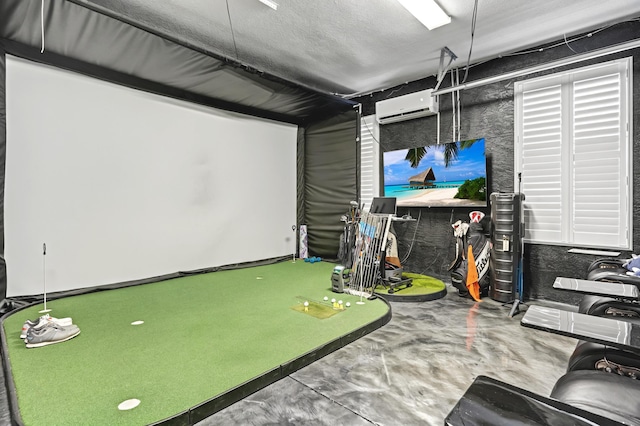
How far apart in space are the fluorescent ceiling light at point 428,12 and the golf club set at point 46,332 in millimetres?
4372

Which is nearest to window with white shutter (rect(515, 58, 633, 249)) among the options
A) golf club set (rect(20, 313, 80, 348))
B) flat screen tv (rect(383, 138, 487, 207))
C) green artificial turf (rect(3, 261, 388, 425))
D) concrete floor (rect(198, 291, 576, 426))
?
flat screen tv (rect(383, 138, 487, 207))

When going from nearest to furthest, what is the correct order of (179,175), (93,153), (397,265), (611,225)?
(611,225), (93,153), (397,265), (179,175)

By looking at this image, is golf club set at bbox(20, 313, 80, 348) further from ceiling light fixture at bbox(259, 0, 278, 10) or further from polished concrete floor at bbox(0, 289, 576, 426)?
ceiling light fixture at bbox(259, 0, 278, 10)

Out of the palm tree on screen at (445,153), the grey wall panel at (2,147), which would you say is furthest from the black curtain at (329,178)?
the grey wall panel at (2,147)

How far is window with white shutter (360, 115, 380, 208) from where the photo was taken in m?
6.32

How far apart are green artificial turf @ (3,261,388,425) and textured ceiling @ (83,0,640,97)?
302 cm

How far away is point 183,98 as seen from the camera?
526 cm

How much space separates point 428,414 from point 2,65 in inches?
200

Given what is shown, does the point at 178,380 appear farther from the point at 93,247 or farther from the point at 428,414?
the point at 93,247

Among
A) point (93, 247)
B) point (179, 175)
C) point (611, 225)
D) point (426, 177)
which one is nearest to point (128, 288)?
point (93, 247)

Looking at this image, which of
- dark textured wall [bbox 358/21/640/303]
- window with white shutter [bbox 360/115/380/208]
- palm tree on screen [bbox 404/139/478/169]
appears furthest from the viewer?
window with white shutter [bbox 360/115/380/208]

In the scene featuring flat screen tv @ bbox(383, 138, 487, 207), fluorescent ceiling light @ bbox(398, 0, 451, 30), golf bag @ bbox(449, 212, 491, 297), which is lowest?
golf bag @ bbox(449, 212, 491, 297)

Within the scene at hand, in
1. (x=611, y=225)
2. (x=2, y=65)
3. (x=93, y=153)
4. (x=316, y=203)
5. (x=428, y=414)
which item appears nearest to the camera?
(x=428, y=414)

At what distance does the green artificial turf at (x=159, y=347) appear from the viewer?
1982mm
